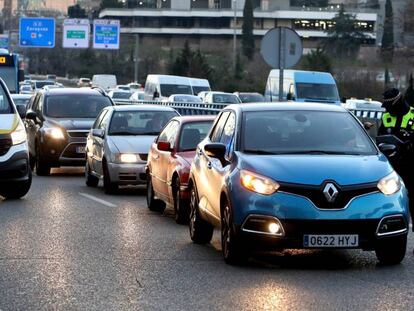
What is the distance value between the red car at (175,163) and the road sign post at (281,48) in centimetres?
543

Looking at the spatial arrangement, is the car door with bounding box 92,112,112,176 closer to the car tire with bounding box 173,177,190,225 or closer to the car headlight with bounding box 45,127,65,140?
the car headlight with bounding box 45,127,65,140

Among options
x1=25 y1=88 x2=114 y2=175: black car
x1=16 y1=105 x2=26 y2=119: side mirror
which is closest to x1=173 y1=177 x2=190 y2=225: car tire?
x1=16 y1=105 x2=26 y2=119: side mirror

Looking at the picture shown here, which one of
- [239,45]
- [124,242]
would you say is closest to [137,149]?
[124,242]

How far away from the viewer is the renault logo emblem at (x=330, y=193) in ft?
32.6

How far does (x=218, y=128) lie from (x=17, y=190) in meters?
6.23

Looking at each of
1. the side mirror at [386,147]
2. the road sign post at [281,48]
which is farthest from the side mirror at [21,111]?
the side mirror at [386,147]

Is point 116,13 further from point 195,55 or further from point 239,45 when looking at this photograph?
point 195,55

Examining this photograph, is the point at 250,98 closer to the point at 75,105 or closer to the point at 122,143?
the point at 75,105

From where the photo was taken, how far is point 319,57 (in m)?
74.5

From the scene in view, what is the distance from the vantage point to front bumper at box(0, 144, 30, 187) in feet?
56.0

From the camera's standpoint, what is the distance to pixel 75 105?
24719 millimetres

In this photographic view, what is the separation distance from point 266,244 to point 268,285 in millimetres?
772

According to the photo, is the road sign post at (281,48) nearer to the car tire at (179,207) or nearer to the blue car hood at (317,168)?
the car tire at (179,207)

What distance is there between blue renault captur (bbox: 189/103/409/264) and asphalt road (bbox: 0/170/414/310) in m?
0.31
